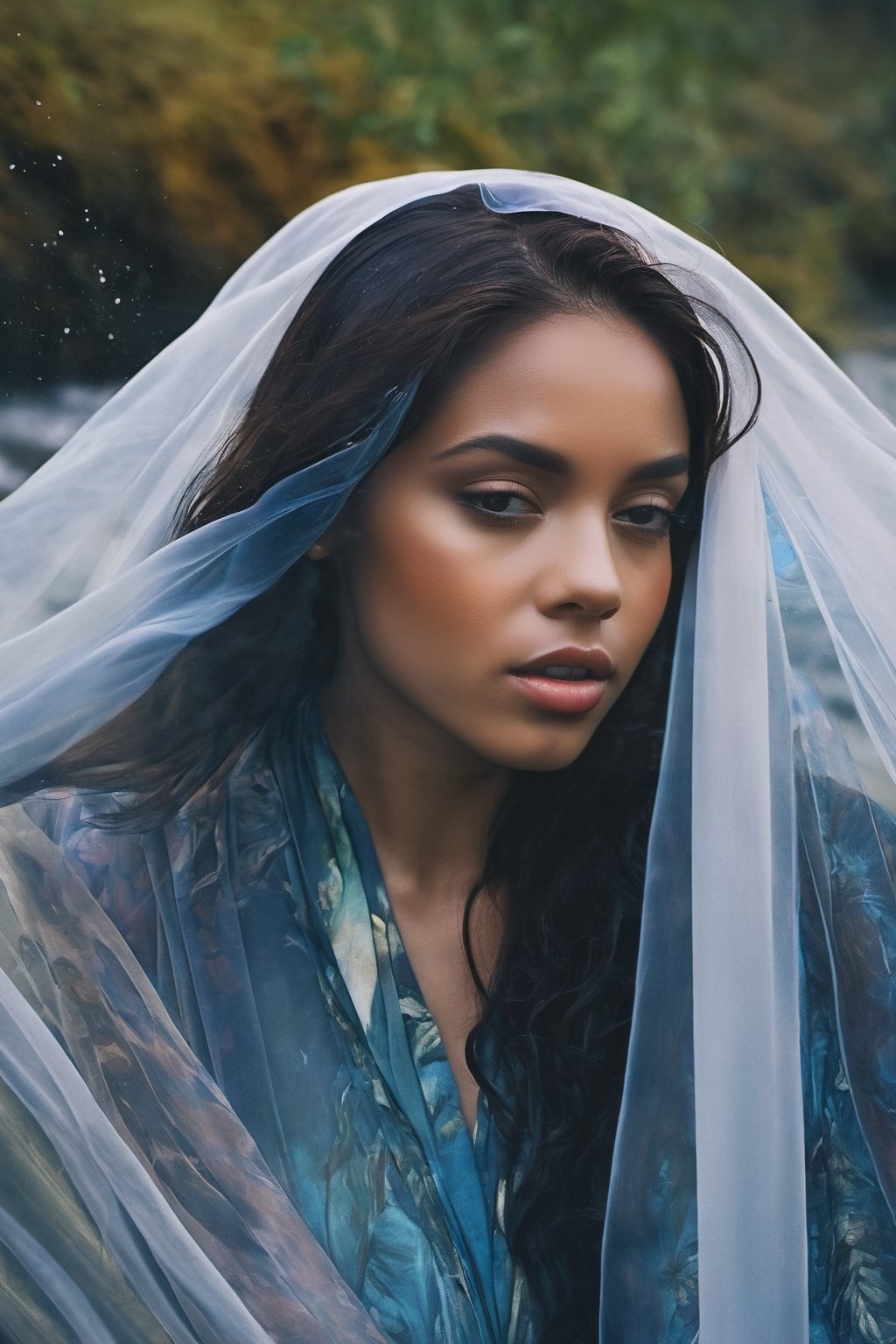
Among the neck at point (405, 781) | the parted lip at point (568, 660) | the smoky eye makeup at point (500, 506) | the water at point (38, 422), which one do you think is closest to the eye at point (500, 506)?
the smoky eye makeup at point (500, 506)

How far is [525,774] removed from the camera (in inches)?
49.9

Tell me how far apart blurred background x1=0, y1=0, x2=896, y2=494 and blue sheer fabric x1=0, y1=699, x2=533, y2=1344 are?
2.04 feet

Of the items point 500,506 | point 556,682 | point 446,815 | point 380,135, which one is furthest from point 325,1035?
point 380,135

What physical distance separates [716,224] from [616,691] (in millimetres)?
1669

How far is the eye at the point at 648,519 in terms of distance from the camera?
109 centimetres

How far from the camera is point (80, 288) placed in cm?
152

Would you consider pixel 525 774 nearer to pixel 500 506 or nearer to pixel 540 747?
pixel 540 747

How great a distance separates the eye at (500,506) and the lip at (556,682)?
106mm

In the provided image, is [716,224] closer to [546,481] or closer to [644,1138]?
[546,481]

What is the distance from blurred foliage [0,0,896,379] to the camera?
158 cm

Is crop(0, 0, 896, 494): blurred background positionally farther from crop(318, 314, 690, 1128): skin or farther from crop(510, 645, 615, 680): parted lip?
crop(510, 645, 615, 680): parted lip

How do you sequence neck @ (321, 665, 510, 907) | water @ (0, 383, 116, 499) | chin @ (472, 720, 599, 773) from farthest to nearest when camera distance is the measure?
water @ (0, 383, 116, 499) < neck @ (321, 665, 510, 907) < chin @ (472, 720, 599, 773)

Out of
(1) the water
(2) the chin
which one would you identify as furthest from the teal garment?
(1) the water

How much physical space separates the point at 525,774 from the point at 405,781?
0.41 ft
